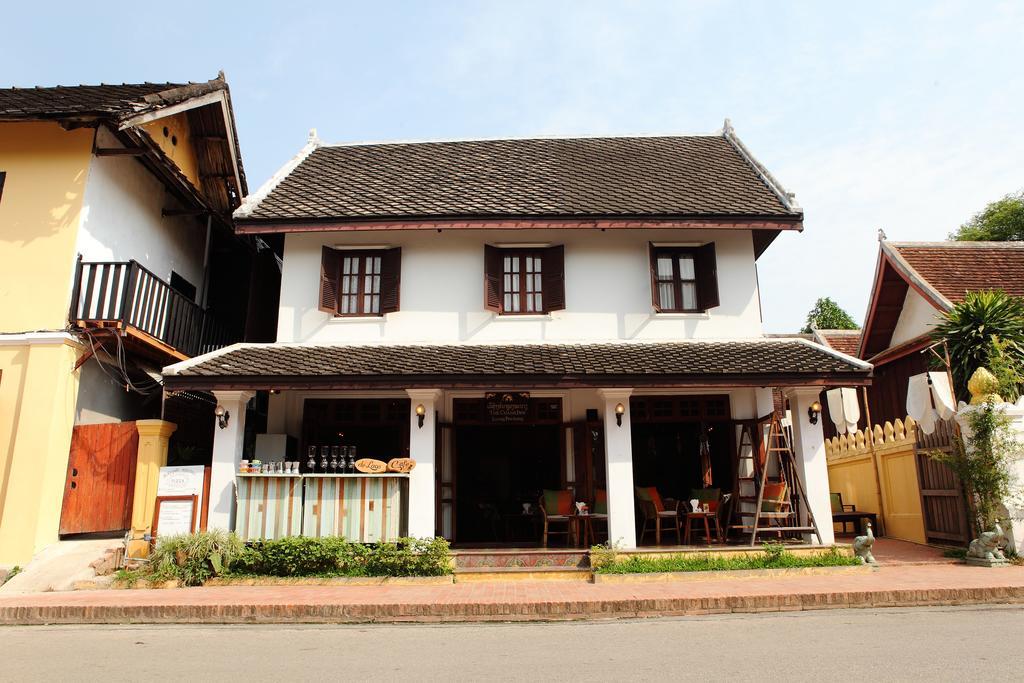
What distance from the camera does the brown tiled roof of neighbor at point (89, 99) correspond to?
10.5 metres

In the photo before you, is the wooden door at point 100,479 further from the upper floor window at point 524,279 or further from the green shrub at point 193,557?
the upper floor window at point 524,279

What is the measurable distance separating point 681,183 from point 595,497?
6006 millimetres

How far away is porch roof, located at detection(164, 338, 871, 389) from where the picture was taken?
9.88 meters

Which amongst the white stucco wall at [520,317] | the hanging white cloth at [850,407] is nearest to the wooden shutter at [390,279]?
the white stucco wall at [520,317]

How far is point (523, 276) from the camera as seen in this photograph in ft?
39.5

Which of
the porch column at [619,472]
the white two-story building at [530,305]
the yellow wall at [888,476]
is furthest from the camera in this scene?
the yellow wall at [888,476]

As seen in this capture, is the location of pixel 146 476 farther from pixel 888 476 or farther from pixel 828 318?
pixel 828 318

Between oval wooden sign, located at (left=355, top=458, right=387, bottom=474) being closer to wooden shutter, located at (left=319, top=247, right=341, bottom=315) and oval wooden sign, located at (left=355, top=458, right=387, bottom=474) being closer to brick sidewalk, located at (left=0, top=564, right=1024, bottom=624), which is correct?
brick sidewalk, located at (left=0, top=564, right=1024, bottom=624)

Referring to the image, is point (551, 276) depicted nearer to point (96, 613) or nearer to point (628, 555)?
point (628, 555)

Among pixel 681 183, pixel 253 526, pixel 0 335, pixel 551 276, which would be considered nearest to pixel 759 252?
pixel 681 183

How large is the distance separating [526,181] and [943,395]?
7.76 meters

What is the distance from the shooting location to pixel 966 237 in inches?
1182

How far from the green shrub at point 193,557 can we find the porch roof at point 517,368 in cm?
212

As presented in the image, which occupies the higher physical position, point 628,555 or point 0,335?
point 0,335
